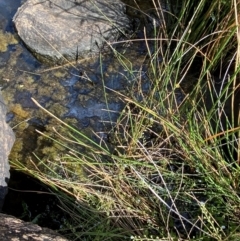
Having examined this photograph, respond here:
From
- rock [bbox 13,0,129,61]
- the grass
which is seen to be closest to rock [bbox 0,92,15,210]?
the grass

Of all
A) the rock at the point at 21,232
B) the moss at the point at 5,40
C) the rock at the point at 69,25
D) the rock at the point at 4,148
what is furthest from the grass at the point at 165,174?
the moss at the point at 5,40

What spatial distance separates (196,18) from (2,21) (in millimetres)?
1010

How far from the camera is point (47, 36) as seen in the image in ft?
8.21

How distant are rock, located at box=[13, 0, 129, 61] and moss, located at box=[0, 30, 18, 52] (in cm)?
5

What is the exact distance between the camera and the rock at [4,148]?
199 centimetres

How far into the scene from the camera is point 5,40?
8.45ft

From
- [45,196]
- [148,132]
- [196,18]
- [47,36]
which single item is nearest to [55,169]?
[45,196]

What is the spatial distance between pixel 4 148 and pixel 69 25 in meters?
0.79

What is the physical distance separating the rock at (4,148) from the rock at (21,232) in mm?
491

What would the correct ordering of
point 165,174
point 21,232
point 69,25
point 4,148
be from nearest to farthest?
point 21,232 → point 165,174 → point 4,148 → point 69,25

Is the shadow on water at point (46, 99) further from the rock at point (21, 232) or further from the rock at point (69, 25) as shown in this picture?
the rock at point (21, 232)

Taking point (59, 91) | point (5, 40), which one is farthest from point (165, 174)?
point (5, 40)

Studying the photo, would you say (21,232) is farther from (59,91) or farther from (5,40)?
(5,40)

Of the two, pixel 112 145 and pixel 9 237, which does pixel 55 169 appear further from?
pixel 9 237
